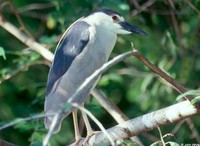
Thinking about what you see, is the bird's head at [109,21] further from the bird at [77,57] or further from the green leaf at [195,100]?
the green leaf at [195,100]

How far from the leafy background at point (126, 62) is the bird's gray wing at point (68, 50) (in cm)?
26

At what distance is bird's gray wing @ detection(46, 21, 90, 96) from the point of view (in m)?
3.01

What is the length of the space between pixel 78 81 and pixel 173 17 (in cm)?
112

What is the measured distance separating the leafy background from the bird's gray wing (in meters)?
0.26

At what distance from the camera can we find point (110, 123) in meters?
4.95

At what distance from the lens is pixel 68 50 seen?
120 inches

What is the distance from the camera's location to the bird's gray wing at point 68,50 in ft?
9.88

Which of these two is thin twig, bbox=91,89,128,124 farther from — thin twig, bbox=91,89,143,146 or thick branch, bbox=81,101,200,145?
thick branch, bbox=81,101,200,145

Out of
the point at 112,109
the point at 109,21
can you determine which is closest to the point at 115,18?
the point at 109,21

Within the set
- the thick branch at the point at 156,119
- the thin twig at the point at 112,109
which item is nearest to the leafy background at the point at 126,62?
the thin twig at the point at 112,109

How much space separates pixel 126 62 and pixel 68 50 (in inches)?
53.5

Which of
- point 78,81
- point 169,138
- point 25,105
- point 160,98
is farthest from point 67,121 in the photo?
point 169,138

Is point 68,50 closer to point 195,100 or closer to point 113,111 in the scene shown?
point 113,111

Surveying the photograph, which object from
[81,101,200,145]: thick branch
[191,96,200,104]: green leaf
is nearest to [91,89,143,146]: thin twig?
[81,101,200,145]: thick branch
